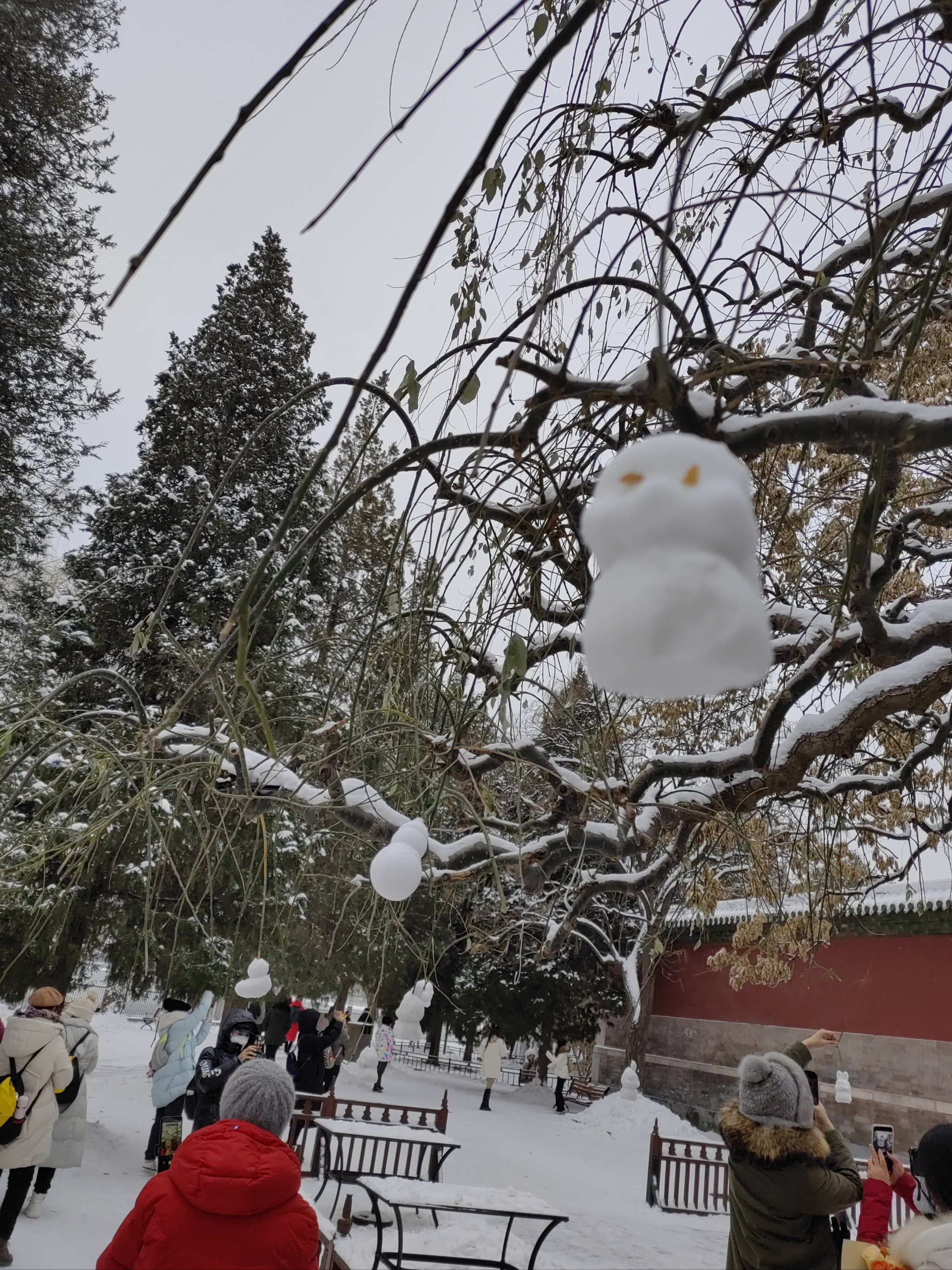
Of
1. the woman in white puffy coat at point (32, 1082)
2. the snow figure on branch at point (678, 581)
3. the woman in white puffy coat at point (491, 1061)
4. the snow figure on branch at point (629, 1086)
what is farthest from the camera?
the woman in white puffy coat at point (491, 1061)

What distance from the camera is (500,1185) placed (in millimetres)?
8961

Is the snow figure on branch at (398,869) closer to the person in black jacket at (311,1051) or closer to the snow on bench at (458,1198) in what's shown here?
the snow on bench at (458,1198)

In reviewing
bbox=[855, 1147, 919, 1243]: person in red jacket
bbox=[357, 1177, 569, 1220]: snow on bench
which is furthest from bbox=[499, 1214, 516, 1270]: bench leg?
bbox=[855, 1147, 919, 1243]: person in red jacket

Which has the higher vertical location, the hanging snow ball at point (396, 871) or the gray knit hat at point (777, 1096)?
the hanging snow ball at point (396, 871)

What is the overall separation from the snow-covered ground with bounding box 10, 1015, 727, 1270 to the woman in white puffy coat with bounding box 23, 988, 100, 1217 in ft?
0.70

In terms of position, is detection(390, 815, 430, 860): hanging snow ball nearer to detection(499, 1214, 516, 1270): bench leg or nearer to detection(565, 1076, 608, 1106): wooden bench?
detection(499, 1214, 516, 1270): bench leg

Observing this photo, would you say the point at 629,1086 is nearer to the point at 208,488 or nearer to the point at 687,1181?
the point at 687,1181

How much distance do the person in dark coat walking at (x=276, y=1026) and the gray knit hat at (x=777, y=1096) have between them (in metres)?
7.51

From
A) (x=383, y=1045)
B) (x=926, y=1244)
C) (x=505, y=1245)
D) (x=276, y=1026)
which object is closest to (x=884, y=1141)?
(x=926, y=1244)

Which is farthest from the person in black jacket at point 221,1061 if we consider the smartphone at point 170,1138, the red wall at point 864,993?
the red wall at point 864,993

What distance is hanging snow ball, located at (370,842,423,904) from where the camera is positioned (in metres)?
2.50

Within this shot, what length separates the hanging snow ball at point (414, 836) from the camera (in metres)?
2.61

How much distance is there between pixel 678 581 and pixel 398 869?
1954mm

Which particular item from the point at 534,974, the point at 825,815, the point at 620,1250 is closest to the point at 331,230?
the point at 825,815
